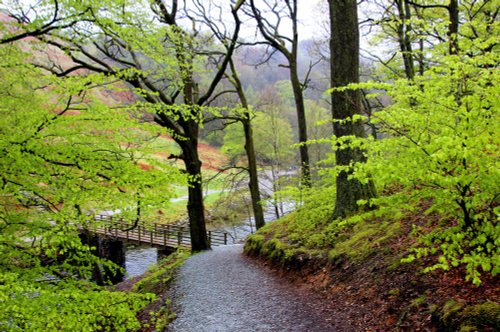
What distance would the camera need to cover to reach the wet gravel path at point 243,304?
5.02 meters

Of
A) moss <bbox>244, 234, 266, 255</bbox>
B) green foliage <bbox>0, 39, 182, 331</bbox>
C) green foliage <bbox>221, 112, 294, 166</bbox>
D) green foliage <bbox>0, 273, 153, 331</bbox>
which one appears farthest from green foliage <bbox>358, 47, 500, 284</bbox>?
green foliage <bbox>221, 112, 294, 166</bbox>

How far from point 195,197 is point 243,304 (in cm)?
645

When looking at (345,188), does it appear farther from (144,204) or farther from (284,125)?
(284,125)

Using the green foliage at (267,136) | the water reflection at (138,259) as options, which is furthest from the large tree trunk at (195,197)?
the green foliage at (267,136)

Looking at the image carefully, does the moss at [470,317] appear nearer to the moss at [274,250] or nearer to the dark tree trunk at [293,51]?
the moss at [274,250]

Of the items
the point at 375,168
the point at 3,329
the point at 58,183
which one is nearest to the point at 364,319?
the point at 375,168

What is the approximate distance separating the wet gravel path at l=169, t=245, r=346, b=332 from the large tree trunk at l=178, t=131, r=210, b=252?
11.2 feet

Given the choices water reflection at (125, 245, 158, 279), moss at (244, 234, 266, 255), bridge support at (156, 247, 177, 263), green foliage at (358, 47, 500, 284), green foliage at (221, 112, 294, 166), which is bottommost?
water reflection at (125, 245, 158, 279)

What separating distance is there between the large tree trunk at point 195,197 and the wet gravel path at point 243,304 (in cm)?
342

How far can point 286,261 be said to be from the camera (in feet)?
24.3

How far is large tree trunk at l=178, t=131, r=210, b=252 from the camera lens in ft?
38.5

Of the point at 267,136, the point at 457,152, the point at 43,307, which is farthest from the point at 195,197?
the point at 267,136

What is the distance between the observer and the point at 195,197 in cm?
1216

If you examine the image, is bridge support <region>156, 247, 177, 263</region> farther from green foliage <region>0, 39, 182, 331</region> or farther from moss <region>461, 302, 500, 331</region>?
moss <region>461, 302, 500, 331</region>
